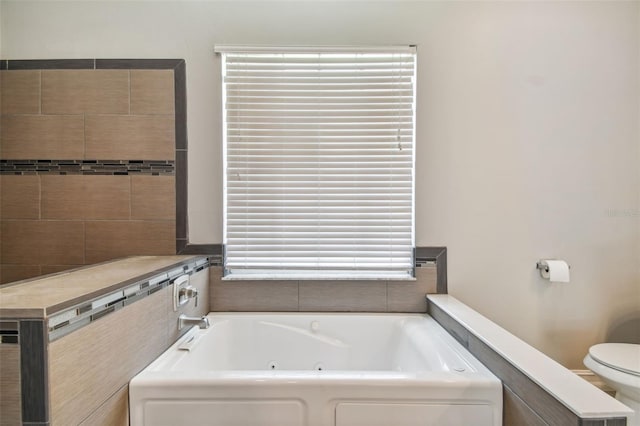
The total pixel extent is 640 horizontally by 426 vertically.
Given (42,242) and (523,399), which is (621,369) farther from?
(42,242)

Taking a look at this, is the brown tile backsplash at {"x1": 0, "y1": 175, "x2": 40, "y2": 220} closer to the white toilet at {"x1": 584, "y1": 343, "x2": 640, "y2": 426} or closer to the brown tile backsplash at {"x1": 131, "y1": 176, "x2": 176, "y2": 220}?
the brown tile backsplash at {"x1": 131, "y1": 176, "x2": 176, "y2": 220}

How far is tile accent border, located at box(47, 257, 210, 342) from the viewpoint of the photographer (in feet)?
2.55

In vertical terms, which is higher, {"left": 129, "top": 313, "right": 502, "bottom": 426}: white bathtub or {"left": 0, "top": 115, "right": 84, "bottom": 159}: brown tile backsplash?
{"left": 0, "top": 115, "right": 84, "bottom": 159}: brown tile backsplash

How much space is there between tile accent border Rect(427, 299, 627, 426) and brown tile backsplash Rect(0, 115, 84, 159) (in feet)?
7.24

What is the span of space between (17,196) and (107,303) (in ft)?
4.51

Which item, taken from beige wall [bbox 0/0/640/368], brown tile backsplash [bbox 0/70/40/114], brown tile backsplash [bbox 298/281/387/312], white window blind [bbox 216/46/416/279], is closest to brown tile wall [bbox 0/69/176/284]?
brown tile backsplash [bbox 0/70/40/114]

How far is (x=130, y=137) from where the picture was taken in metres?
1.80

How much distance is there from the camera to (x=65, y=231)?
180cm

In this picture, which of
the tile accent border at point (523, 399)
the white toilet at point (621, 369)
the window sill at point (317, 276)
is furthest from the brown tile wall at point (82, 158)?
the white toilet at point (621, 369)

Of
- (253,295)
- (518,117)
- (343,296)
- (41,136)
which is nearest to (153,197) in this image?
(41,136)

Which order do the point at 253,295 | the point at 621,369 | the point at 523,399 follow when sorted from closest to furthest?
the point at 523,399 < the point at 621,369 < the point at 253,295

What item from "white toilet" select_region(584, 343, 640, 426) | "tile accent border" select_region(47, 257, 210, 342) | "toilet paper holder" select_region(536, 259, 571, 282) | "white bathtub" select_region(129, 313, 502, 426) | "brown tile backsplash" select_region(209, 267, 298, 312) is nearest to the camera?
"tile accent border" select_region(47, 257, 210, 342)

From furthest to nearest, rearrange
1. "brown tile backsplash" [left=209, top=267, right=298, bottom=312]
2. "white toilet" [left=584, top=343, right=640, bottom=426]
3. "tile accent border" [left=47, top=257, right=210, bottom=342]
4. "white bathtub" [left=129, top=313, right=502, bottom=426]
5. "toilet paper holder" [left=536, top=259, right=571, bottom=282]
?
"brown tile backsplash" [left=209, top=267, right=298, bottom=312] < "toilet paper holder" [left=536, top=259, right=571, bottom=282] < "white toilet" [left=584, top=343, right=640, bottom=426] < "white bathtub" [left=129, top=313, right=502, bottom=426] < "tile accent border" [left=47, top=257, right=210, bottom=342]

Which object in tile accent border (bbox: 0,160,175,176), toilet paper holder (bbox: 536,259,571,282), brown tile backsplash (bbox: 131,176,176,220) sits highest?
tile accent border (bbox: 0,160,175,176)
